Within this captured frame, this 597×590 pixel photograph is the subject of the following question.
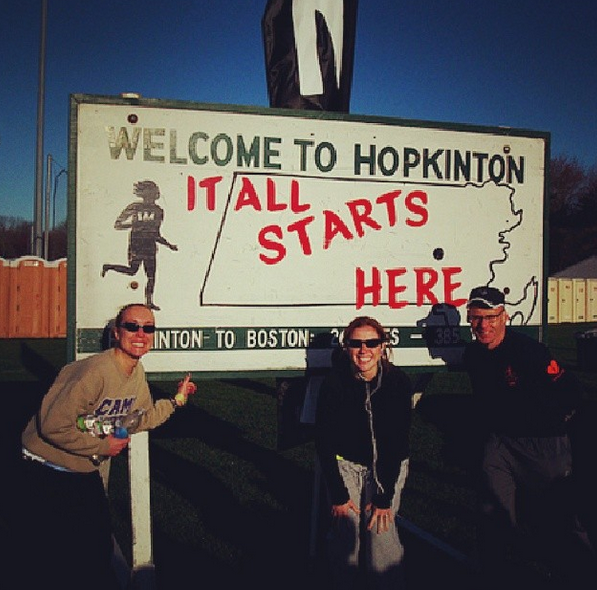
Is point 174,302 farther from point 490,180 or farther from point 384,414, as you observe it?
point 490,180

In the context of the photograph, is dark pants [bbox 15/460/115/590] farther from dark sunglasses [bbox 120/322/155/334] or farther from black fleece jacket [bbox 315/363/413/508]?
black fleece jacket [bbox 315/363/413/508]

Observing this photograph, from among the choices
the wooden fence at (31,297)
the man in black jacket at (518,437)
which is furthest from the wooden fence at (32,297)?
the man in black jacket at (518,437)

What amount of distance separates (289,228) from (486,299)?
4.30 feet

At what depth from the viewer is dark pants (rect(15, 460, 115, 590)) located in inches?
133

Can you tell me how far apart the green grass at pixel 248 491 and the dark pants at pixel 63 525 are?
91 cm

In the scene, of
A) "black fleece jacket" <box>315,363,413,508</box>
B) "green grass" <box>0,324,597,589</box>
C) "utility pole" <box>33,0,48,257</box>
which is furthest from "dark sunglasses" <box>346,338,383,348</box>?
"utility pole" <box>33,0,48,257</box>

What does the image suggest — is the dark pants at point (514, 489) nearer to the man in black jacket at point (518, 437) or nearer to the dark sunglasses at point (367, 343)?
the man in black jacket at point (518, 437)

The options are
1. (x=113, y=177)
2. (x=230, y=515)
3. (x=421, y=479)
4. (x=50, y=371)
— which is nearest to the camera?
(x=113, y=177)

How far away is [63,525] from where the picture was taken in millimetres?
3383

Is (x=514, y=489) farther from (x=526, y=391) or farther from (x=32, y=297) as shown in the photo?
(x=32, y=297)

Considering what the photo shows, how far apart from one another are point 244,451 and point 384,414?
179 inches

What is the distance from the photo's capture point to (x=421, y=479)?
6566 mm

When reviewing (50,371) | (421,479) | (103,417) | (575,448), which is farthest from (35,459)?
(50,371)

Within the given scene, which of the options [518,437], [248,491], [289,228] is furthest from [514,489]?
[248,491]
